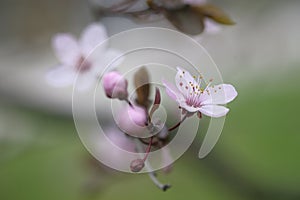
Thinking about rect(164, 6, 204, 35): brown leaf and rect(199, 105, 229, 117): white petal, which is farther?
rect(164, 6, 204, 35): brown leaf

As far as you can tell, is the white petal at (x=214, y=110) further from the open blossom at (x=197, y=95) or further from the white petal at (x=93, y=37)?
the white petal at (x=93, y=37)

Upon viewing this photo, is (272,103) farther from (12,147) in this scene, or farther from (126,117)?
(126,117)

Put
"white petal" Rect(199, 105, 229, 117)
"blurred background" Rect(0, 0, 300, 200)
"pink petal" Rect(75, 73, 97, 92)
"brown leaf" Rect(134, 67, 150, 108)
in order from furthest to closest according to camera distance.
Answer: "blurred background" Rect(0, 0, 300, 200) < "pink petal" Rect(75, 73, 97, 92) < "brown leaf" Rect(134, 67, 150, 108) < "white petal" Rect(199, 105, 229, 117)

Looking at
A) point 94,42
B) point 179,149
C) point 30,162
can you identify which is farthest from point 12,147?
point 179,149

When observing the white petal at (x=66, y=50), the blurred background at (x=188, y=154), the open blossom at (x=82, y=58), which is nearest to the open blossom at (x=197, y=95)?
the open blossom at (x=82, y=58)

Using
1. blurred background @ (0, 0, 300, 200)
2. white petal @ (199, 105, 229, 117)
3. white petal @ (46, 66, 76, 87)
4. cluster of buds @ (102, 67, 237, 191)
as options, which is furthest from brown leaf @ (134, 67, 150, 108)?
blurred background @ (0, 0, 300, 200)

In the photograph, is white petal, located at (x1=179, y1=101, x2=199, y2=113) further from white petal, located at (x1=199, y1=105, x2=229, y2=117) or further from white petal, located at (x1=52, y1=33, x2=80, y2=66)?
white petal, located at (x1=52, y1=33, x2=80, y2=66)
